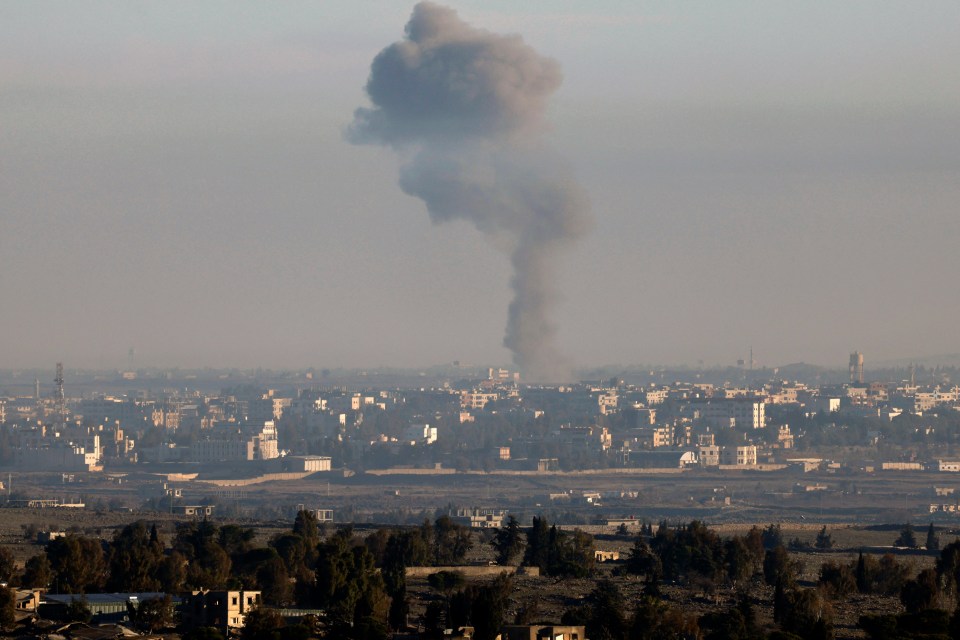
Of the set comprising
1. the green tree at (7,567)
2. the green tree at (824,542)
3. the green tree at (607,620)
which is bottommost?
the green tree at (607,620)

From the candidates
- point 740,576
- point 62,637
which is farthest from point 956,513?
point 62,637

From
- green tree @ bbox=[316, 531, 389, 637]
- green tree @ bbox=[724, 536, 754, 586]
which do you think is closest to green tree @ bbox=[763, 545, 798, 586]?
green tree @ bbox=[724, 536, 754, 586]

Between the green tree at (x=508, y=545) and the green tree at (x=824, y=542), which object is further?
the green tree at (x=824, y=542)

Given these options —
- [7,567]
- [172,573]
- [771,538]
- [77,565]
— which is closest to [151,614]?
[172,573]

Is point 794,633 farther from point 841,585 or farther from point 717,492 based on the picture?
point 717,492

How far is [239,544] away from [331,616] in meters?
17.6

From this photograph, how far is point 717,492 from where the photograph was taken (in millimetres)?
168625

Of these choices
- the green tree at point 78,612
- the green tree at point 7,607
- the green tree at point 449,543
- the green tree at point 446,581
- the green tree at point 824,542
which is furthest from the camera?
the green tree at point 824,542

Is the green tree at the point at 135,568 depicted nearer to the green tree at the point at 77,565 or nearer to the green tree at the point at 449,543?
the green tree at the point at 77,565

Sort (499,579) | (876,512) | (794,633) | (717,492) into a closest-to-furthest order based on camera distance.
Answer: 1. (794,633)
2. (499,579)
3. (876,512)
4. (717,492)

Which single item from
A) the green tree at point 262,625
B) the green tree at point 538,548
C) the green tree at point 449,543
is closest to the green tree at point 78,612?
the green tree at point 262,625

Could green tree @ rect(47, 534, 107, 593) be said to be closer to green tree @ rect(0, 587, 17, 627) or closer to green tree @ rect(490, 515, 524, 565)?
green tree @ rect(0, 587, 17, 627)

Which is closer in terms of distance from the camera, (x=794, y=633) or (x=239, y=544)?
(x=794, y=633)

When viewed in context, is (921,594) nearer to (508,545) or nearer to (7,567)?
(508,545)
